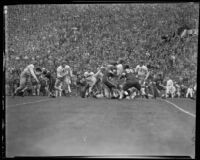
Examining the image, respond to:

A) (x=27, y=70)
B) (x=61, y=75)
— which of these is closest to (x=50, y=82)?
(x=61, y=75)

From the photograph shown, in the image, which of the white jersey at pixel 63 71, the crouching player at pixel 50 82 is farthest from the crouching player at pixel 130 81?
the crouching player at pixel 50 82

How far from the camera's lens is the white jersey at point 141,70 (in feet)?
13.7

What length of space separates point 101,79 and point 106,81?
85mm

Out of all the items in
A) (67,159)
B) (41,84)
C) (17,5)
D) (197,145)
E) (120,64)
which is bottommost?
(67,159)

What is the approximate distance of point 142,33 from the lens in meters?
4.14

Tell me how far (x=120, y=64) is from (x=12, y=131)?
196cm

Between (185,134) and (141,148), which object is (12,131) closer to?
(141,148)

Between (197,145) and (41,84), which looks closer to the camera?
(197,145)

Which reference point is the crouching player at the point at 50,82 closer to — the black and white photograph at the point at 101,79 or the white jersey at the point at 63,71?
the black and white photograph at the point at 101,79

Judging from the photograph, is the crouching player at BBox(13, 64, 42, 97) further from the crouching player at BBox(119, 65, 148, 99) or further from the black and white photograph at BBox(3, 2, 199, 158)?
the crouching player at BBox(119, 65, 148, 99)

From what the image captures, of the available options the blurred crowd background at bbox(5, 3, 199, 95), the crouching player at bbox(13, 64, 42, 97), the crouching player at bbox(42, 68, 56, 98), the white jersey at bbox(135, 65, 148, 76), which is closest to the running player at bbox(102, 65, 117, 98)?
the blurred crowd background at bbox(5, 3, 199, 95)

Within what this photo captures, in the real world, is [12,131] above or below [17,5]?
below

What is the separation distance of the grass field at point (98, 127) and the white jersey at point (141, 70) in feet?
1.38

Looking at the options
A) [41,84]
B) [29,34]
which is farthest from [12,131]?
[29,34]
